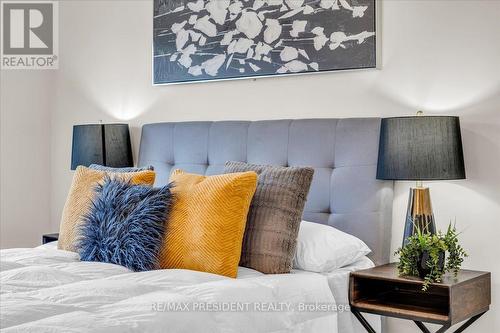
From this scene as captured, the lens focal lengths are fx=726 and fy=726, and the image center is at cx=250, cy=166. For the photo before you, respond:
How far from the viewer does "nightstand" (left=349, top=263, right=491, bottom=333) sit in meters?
2.65

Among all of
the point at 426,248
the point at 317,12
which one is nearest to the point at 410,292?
the point at 426,248

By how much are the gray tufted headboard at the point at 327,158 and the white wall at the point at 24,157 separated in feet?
4.86

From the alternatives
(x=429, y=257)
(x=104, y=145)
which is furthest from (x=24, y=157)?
(x=429, y=257)

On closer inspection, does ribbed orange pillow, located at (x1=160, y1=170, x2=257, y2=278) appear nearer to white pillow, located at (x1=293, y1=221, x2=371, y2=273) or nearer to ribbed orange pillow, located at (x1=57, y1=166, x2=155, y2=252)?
white pillow, located at (x1=293, y1=221, x2=371, y2=273)

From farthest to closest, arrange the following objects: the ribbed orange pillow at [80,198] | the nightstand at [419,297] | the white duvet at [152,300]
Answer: the ribbed orange pillow at [80,198]
the nightstand at [419,297]
the white duvet at [152,300]

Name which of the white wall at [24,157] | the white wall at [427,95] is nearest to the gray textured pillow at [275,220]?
the white wall at [427,95]

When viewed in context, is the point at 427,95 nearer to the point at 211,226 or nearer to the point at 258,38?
the point at 258,38

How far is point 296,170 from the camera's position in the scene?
2977 millimetres

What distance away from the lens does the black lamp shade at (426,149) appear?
2.85 meters

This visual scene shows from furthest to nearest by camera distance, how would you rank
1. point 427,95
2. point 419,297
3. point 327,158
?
1. point 327,158
2. point 427,95
3. point 419,297

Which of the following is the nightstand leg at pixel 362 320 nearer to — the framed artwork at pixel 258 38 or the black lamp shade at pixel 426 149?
the black lamp shade at pixel 426 149

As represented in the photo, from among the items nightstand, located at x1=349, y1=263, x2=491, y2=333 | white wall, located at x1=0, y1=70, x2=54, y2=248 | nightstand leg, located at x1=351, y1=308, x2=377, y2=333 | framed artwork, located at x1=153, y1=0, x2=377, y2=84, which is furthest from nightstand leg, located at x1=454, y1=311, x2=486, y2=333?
white wall, located at x1=0, y1=70, x2=54, y2=248

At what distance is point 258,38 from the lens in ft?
12.1

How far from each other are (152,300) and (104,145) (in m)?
2.01
